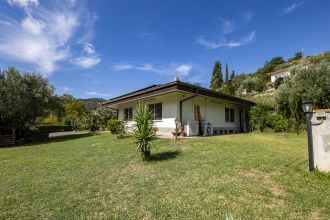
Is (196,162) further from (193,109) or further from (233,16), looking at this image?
(233,16)

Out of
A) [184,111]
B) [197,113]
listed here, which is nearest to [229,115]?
[197,113]

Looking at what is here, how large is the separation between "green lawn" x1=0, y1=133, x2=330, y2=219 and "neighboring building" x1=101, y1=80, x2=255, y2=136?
15.3ft

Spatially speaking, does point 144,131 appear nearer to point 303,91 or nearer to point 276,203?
point 276,203

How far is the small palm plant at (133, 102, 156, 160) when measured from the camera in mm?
6234

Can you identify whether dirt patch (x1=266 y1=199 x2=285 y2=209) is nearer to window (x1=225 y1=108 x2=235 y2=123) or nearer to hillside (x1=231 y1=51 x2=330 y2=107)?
window (x1=225 y1=108 x2=235 y2=123)

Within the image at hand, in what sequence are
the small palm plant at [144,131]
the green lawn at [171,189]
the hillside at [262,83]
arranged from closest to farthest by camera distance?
the green lawn at [171,189] < the small palm plant at [144,131] < the hillside at [262,83]

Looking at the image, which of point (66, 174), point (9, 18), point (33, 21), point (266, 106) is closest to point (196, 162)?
point (66, 174)

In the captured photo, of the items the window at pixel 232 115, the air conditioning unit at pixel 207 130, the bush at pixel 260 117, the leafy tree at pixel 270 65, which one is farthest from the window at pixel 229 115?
the leafy tree at pixel 270 65

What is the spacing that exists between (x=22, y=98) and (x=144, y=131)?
1218 cm

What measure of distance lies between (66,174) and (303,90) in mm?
16634

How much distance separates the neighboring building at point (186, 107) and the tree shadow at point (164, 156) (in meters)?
3.35

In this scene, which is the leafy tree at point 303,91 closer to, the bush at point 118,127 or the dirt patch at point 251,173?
the dirt patch at point 251,173

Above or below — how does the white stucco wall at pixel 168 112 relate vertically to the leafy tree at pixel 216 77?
below

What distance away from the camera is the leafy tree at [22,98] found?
1291cm
